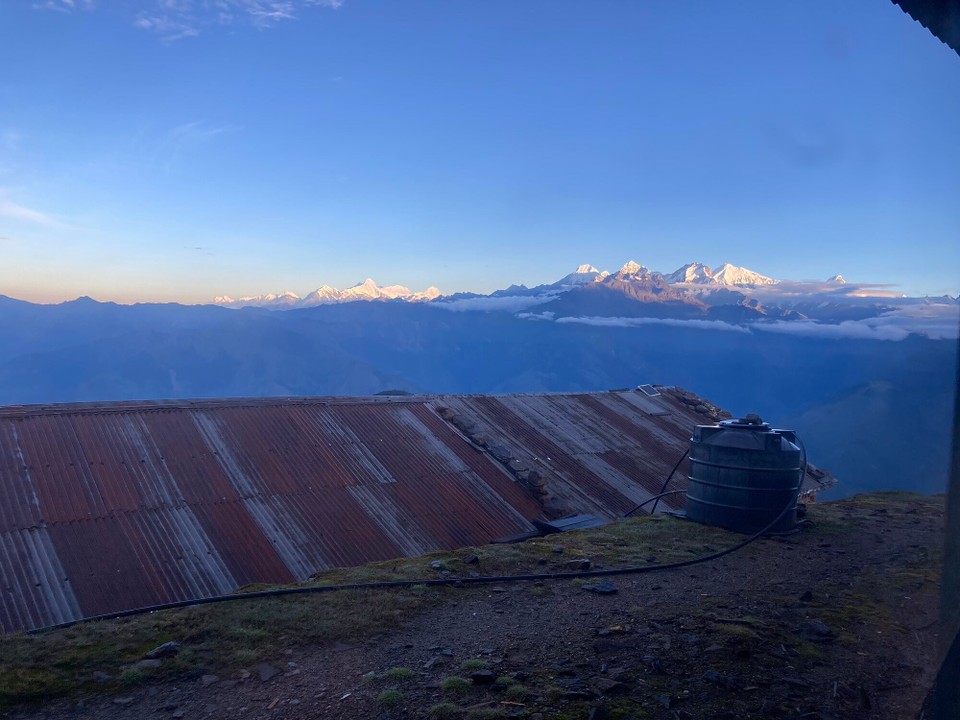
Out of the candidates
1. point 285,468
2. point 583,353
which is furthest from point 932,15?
point 583,353

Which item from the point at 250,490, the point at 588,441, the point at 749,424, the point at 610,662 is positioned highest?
the point at 749,424

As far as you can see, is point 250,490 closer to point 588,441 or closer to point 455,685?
point 455,685

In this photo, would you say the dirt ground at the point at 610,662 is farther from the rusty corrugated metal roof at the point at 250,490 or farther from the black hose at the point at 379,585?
the rusty corrugated metal roof at the point at 250,490

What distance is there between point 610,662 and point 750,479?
7.89 meters

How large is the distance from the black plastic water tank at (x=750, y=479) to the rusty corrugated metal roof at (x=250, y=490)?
4395mm

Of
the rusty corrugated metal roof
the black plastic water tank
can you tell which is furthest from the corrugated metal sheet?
the black plastic water tank

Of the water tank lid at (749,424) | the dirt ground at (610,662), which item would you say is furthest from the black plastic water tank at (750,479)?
the dirt ground at (610,662)

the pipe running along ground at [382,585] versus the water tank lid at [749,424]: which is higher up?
the water tank lid at [749,424]

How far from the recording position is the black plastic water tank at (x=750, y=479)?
42.3ft

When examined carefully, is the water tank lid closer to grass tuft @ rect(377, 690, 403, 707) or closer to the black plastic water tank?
the black plastic water tank

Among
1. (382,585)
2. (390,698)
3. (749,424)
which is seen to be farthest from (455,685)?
(749,424)

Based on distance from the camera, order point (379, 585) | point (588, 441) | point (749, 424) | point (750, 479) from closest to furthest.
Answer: point (379, 585) → point (750, 479) → point (749, 424) → point (588, 441)

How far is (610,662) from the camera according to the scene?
20.5 feet

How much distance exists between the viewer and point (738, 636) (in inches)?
270
